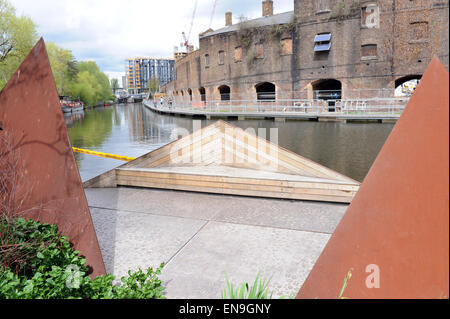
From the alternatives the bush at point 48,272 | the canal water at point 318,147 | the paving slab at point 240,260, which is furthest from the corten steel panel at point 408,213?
the canal water at point 318,147

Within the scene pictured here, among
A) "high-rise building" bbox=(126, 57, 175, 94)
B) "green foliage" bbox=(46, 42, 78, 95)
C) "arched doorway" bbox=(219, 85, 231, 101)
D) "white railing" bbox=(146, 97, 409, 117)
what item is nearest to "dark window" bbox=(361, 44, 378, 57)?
"white railing" bbox=(146, 97, 409, 117)

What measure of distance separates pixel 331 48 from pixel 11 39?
81.0 ft

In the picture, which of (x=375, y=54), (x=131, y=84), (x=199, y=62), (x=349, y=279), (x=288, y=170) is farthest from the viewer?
(x=131, y=84)

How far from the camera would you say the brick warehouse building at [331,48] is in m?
24.3

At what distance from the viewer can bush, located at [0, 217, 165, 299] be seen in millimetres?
2355

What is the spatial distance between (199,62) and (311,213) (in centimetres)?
Result: 3773

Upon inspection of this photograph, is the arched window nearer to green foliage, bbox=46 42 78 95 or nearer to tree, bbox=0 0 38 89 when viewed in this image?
tree, bbox=0 0 38 89

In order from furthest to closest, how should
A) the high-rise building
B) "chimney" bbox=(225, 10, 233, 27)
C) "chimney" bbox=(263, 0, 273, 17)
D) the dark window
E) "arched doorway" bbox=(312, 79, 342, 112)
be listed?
the high-rise building
"chimney" bbox=(225, 10, 233, 27)
"chimney" bbox=(263, 0, 273, 17)
"arched doorway" bbox=(312, 79, 342, 112)
the dark window

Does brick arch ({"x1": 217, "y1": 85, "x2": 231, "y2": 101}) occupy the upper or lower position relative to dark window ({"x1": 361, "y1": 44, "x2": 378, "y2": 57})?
lower

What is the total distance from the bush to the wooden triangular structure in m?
2.79

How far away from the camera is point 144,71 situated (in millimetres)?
175375

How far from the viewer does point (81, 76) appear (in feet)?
202
